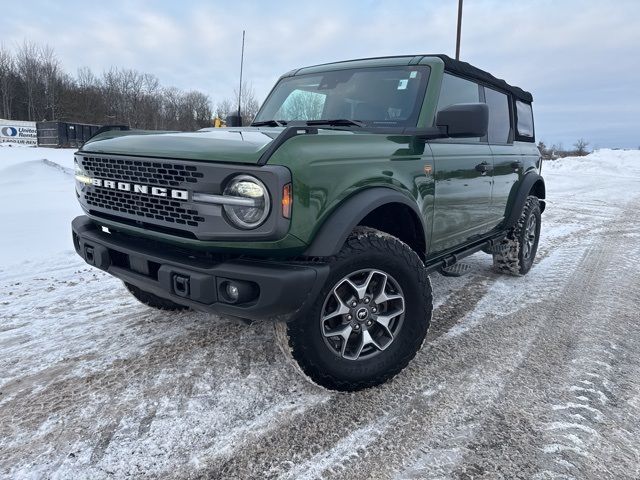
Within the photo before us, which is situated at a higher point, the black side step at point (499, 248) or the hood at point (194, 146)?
the hood at point (194, 146)

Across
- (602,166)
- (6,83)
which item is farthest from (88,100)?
(602,166)

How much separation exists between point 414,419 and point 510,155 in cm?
308

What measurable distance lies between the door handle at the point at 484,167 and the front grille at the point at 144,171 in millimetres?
2423

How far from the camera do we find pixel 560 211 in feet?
33.2

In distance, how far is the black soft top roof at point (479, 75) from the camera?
11.0 ft

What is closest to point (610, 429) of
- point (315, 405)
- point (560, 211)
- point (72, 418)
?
point (315, 405)

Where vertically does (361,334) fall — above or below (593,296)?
above

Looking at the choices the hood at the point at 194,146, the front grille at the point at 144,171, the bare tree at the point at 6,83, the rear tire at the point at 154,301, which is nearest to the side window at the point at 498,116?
the hood at the point at 194,146

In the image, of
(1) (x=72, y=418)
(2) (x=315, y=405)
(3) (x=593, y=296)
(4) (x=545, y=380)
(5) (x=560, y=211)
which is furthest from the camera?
(5) (x=560, y=211)

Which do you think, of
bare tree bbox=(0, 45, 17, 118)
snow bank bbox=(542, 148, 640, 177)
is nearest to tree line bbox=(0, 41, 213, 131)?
bare tree bbox=(0, 45, 17, 118)

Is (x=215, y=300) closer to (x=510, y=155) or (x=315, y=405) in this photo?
(x=315, y=405)

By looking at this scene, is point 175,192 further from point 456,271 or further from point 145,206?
point 456,271

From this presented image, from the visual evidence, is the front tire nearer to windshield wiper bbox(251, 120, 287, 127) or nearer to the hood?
the hood

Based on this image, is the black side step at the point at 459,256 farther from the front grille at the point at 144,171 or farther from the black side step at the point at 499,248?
the front grille at the point at 144,171
